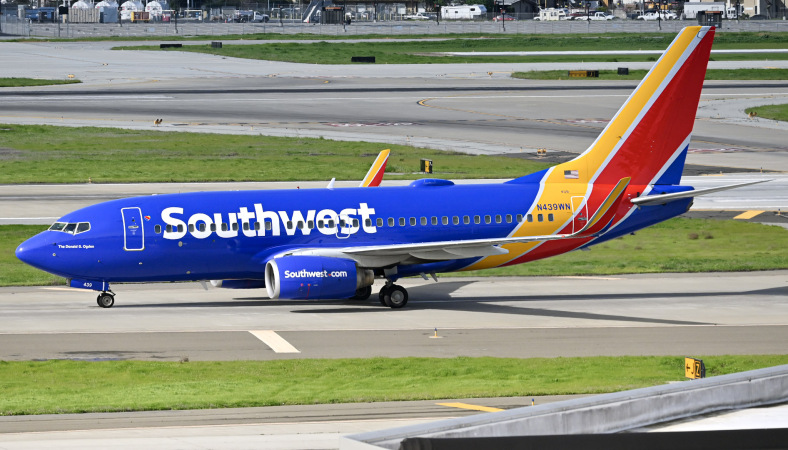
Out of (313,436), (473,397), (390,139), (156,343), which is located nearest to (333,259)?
(156,343)

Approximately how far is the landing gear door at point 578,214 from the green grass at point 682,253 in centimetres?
697

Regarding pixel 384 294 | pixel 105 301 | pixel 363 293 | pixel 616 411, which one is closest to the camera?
pixel 616 411

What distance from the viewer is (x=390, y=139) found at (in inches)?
3615

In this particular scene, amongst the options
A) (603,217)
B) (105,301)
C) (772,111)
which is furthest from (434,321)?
(772,111)

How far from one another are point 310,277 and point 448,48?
150100 millimetres

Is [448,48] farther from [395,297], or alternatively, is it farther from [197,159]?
[395,297]

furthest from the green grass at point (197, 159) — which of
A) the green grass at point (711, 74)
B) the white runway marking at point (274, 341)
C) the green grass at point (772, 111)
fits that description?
the green grass at point (711, 74)

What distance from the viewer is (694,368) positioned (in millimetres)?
28594

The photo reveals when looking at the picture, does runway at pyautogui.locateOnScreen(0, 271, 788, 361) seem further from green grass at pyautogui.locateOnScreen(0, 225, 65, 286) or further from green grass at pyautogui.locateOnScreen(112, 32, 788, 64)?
green grass at pyautogui.locateOnScreen(112, 32, 788, 64)

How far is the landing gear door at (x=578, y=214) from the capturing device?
42.8m

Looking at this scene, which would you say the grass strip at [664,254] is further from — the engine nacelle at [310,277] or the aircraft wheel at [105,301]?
the engine nacelle at [310,277]

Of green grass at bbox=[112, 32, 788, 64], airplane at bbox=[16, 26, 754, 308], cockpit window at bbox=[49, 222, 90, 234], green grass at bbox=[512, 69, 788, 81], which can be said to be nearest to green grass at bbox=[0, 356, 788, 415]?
airplane at bbox=[16, 26, 754, 308]

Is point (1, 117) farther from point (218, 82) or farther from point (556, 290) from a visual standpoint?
point (556, 290)

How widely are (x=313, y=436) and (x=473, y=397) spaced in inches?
204
